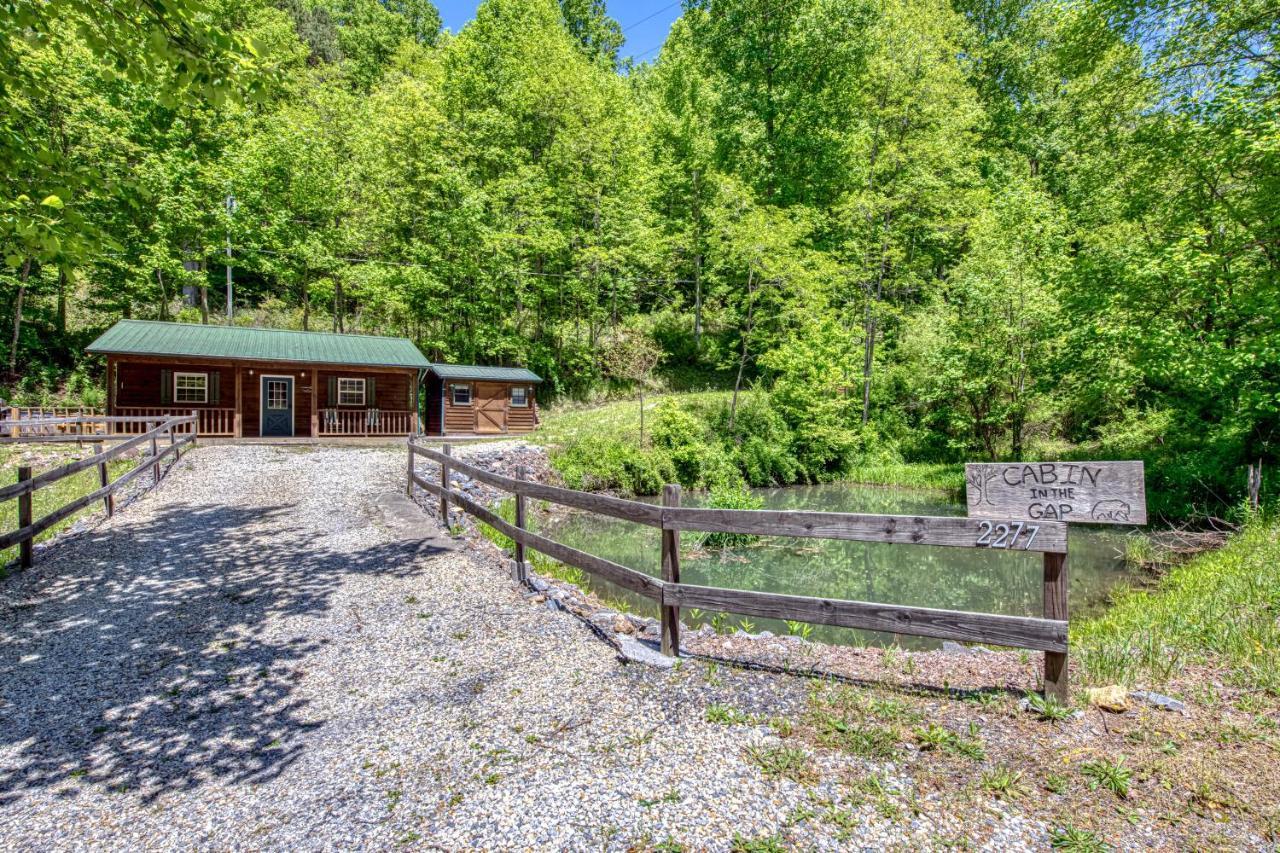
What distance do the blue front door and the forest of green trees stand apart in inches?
296

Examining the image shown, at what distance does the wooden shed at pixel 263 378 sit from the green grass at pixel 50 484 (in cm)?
343

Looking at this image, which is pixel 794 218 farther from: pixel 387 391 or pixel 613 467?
pixel 387 391

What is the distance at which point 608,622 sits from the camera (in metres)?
5.34

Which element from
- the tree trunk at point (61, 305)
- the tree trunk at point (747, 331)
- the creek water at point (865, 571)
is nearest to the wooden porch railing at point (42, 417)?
the tree trunk at point (61, 305)

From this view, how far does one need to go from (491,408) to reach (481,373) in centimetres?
145

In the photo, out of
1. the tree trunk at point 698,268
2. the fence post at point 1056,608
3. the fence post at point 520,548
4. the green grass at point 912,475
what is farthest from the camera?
the tree trunk at point 698,268

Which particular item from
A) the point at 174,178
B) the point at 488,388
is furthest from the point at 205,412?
the point at 174,178

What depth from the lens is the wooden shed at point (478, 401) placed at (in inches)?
878

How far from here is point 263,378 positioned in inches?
773

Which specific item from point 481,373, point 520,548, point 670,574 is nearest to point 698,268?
point 481,373

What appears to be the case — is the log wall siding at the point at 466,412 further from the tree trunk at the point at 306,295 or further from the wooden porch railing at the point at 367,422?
the tree trunk at the point at 306,295

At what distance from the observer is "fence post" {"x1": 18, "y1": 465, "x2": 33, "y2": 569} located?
6367 millimetres

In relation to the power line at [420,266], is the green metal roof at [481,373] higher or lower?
lower

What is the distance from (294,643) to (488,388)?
18641 millimetres
